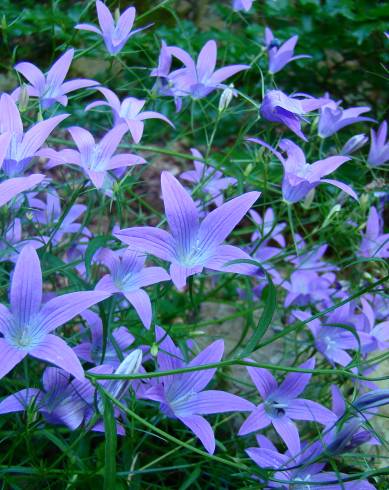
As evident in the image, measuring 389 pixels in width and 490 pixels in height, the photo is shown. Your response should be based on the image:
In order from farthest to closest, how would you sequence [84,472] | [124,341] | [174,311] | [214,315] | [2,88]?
[2,88] → [214,315] → [174,311] → [124,341] → [84,472]

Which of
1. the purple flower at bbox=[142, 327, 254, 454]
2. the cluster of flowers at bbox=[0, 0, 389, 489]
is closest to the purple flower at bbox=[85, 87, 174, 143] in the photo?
the cluster of flowers at bbox=[0, 0, 389, 489]

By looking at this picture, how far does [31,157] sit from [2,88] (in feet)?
6.36

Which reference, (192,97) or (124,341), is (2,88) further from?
(124,341)

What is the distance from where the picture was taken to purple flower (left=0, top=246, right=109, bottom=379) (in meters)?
0.83

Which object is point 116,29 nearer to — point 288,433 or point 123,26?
point 123,26

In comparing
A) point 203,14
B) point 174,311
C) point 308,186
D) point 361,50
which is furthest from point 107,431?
point 203,14

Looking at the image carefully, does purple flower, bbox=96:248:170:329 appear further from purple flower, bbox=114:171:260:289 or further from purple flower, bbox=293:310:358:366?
purple flower, bbox=293:310:358:366

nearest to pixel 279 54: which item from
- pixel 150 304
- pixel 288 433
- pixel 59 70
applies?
pixel 59 70

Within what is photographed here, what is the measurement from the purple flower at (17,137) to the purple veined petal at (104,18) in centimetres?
39

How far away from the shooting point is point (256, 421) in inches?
44.3

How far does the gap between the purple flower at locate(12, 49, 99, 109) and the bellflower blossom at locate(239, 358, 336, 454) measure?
2.19 feet

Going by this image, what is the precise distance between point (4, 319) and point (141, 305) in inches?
8.8

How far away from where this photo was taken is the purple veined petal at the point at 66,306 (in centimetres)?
86

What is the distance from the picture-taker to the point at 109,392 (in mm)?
959
